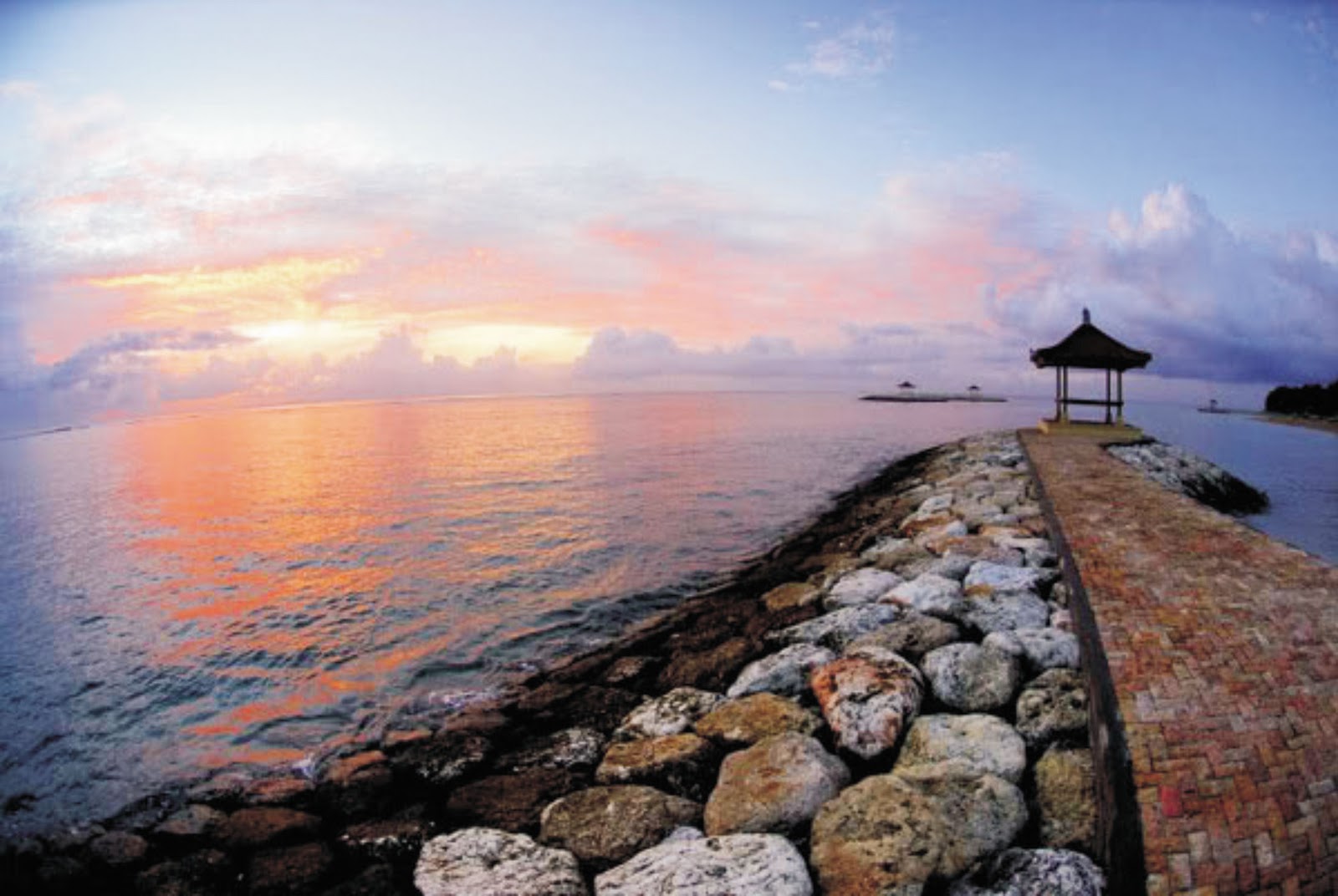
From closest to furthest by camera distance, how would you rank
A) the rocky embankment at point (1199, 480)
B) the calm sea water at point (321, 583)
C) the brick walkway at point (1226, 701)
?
the brick walkway at point (1226, 701), the calm sea water at point (321, 583), the rocky embankment at point (1199, 480)

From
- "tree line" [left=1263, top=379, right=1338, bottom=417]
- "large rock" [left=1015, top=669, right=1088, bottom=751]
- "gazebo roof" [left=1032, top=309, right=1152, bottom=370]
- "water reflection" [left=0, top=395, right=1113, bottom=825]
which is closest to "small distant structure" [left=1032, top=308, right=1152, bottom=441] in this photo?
"gazebo roof" [left=1032, top=309, right=1152, bottom=370]

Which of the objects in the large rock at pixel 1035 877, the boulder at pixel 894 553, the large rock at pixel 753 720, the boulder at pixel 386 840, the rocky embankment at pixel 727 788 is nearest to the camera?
the large rock at pixel 1035 877

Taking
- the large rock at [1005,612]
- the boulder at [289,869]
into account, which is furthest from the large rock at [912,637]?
the boulder at [289,869]

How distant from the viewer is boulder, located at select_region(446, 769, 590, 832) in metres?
4.31

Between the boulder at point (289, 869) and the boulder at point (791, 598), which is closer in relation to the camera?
the boulder at point (289, 869)

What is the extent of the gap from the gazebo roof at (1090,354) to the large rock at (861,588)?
15701mm

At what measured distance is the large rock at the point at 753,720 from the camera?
462 cm

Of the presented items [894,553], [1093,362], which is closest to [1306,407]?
[1093,362]

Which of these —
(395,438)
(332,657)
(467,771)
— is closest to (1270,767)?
(467,771)

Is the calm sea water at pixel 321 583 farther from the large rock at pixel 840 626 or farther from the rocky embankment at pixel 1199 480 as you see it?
the large rock at pixel 840 626

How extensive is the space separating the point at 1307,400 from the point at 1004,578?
6482 cm

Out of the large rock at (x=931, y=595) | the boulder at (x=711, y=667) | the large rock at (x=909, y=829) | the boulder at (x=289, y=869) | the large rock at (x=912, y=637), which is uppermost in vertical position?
the large rock at (x=931, y=595)

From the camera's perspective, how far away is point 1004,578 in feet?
22.2

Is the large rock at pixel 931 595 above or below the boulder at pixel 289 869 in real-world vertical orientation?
above
